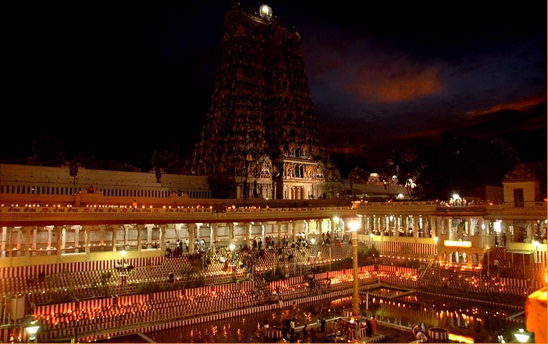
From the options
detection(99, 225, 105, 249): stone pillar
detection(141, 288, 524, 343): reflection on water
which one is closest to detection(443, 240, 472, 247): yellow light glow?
detection(141, 288, 524, 343): reflection on water

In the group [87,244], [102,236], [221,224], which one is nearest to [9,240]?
[87,244]

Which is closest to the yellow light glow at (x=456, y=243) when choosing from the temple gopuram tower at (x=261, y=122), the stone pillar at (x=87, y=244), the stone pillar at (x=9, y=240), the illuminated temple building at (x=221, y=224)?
the illuminated temple building at (x=221, y=224)

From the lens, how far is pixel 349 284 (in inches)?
1161

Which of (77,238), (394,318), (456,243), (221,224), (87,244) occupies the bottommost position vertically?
(394,318)

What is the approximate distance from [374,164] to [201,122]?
1942 inches

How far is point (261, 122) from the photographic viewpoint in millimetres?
58656

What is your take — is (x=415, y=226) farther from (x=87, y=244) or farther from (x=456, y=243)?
(x=87, y=244)

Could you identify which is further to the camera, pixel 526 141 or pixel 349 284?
pixel 526 141

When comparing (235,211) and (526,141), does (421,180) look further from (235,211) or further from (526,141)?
(235,211)

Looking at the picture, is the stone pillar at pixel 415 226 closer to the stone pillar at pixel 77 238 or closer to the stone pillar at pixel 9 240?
the stone pillar at pixel 77 238

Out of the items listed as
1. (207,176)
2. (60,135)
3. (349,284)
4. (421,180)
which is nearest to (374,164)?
(421,180)

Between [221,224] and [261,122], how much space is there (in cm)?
2493

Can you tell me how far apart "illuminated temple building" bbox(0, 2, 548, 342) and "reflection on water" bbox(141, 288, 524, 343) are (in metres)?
1.56

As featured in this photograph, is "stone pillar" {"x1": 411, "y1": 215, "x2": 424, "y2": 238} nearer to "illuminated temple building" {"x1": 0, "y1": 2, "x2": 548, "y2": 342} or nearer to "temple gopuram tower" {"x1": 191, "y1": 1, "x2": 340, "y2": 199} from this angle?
"illuminated temple building" {"x1": 0, "y1": 2, "x2": 548, "y2": 342}
